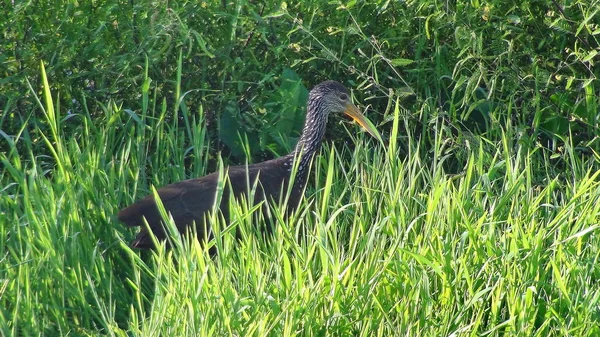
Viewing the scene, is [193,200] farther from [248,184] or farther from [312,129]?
[312,129]

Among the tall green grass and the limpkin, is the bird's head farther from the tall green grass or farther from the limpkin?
the tall green grass

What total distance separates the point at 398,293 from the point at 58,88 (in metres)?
2.76

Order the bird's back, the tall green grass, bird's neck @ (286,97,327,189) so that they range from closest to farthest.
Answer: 1. the tall green grass
2. the bird's back
3. bird's neck @ (286,97,327,189)

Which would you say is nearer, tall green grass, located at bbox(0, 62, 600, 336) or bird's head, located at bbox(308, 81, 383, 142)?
tall green grass, located at bbox(0, 62, 600, 336)

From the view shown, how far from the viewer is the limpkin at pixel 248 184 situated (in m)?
4.63

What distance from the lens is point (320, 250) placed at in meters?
3.83

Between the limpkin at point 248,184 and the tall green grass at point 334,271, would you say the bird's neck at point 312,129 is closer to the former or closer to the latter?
the limpkin at point 248,184

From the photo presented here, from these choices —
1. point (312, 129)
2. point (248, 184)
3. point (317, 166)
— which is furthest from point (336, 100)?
point (248, 184)

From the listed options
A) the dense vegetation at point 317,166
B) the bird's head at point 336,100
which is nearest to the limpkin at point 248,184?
the bird's head at point 336,100

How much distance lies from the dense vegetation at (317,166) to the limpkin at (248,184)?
0.43ft

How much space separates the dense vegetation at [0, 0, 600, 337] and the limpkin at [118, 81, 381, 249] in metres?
0.13

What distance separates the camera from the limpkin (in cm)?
463

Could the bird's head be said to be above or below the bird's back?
above

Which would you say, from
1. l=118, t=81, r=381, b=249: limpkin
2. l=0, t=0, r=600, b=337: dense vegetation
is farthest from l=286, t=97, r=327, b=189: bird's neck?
l=0, t=0, r=600, b=337: dense vegetation
